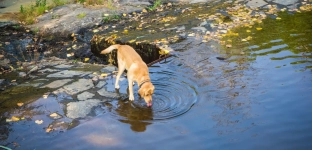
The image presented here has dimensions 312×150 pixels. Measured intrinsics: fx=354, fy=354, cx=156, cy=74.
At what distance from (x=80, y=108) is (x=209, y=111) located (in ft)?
7.65

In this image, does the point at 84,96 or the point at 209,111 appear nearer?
the point at 209,111

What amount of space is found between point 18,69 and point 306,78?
21.5ft

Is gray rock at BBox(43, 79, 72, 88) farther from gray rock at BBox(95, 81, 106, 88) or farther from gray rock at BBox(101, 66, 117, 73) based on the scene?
gray rock at BBox(101, 66, 117, 73)

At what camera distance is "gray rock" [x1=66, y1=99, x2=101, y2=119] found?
628cm

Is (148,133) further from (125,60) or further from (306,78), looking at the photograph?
(306,78)

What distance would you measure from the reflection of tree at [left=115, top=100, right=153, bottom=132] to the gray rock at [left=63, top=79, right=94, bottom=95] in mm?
990

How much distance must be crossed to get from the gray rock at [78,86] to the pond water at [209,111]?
42cm

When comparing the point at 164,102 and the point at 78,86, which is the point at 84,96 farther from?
the point at 164,102

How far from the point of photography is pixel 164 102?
6.53 meters

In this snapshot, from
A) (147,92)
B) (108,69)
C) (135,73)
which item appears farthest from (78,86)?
(147,92)

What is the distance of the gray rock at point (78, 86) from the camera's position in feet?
23.4

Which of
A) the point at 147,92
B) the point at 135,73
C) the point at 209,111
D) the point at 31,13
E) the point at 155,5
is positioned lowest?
the point at 209,111

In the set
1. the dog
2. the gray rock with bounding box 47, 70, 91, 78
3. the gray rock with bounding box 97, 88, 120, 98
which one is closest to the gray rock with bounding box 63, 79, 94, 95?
the gray rock with bounding box 97, 88, 120, 98

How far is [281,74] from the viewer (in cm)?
724
